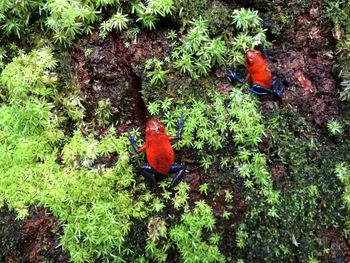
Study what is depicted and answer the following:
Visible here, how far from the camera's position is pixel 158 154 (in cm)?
320

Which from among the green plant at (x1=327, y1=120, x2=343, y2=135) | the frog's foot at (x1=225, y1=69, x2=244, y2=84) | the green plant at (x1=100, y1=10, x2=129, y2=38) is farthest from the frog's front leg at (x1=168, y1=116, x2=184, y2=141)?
the green plant at (x1=327, y1=120, x2=343, y2=135)

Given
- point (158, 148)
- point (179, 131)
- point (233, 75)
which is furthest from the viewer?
point (233, 75)

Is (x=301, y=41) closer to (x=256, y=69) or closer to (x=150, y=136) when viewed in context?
(x=256, y=69)

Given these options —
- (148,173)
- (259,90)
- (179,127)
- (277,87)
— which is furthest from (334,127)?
(148,173)

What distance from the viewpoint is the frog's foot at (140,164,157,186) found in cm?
326

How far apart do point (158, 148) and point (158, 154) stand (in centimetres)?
5

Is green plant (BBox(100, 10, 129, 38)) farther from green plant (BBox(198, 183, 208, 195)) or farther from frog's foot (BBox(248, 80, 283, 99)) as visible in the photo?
green plant (BBox(198, 183, 208, 195))

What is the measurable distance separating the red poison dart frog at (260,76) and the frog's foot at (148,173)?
99cm

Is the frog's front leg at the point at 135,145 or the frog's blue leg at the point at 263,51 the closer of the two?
the frog's front leg at the point at 135,145

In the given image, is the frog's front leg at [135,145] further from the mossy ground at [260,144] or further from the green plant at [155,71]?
the green plant at [155,71]

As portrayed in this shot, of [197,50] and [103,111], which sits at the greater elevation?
[197,50]

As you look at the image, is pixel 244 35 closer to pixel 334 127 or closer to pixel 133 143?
pixel 334 127

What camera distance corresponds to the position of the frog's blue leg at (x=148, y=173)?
3.26 meters

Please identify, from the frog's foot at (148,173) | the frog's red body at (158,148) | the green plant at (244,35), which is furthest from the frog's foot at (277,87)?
the frog's foot at (148,173)
